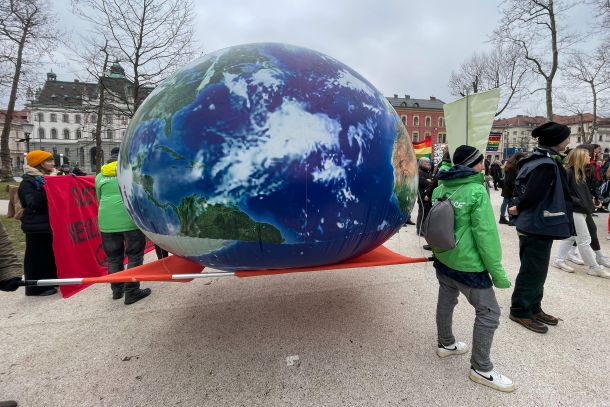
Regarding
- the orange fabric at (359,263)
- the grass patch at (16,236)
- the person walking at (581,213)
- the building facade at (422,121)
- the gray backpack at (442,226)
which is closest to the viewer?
the gray backpack at (442,226)

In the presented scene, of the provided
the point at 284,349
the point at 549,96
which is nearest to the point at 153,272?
the point at 284,349

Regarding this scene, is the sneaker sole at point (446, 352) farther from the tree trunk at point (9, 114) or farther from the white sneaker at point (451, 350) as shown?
the tree trunk at point (9, 114)

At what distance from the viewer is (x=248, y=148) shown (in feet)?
6.15

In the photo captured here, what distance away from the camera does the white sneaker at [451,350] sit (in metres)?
2.71

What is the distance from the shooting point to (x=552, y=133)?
10.3 ft

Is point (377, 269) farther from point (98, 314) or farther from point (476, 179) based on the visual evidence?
point (98, 314)

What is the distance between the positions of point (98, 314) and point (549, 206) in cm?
470

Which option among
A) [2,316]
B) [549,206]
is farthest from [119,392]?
[549,206]

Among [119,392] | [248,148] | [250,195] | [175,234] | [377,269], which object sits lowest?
[119,392]

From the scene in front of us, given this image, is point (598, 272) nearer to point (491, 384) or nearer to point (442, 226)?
point (491, 384)

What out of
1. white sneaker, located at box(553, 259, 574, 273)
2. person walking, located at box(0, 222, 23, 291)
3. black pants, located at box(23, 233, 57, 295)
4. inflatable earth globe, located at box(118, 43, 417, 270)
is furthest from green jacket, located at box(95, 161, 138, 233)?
white sneaker, located at box(553, 259, 574, 273)

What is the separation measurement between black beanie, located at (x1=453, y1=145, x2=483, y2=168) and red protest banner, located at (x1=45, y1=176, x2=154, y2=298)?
165 inches

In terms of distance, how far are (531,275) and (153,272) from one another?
3.44m

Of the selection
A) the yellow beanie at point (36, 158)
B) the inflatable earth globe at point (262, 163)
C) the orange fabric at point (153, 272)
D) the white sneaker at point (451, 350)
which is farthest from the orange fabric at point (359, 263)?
the yellow beanie at point (36, 158)
